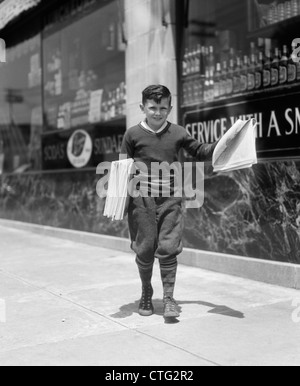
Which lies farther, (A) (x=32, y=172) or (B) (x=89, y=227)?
(A) (x=32, y=172)

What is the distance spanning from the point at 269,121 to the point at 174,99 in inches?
67.5

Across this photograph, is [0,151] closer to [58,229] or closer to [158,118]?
[58,229]

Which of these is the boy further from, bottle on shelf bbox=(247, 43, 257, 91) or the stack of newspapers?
bottle on shelf bbox=(247, 43, 257, 91)

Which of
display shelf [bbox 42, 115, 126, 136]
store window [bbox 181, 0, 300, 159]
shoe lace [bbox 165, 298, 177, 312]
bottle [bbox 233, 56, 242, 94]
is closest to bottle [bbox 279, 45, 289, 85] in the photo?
store window [bbox 181, 0, 300, 159]

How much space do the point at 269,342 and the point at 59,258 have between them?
4393mm

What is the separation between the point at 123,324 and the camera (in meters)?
4.31

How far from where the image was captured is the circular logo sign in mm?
9391

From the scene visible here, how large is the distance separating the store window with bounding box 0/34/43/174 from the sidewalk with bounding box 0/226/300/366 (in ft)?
16.4

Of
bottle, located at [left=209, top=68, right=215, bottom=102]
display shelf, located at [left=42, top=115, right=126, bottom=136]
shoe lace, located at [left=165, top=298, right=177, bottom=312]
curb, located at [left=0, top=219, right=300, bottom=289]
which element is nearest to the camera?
shoe lace, located at [left=165, top=298, right=177, bottom=312]

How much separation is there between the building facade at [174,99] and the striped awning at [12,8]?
0.15ft

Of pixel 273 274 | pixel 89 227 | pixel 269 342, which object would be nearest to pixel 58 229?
pixel 89 227

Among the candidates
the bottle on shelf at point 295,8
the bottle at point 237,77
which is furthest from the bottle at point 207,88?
the bottle on shelf at point 295,8

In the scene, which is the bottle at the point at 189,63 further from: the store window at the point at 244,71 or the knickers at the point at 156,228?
the knickers at the point at 156,228

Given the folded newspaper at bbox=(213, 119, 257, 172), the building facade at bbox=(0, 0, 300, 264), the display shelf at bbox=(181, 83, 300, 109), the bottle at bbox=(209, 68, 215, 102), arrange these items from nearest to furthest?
the folded newspaper at bbox=(213, 119, 257, 172), the display shelf at bbox=(181, 83, 300, 109), the building facade at bbox=(0, 0, 300, 264), the bottle at bbox=(209, 68, 215, 102)
